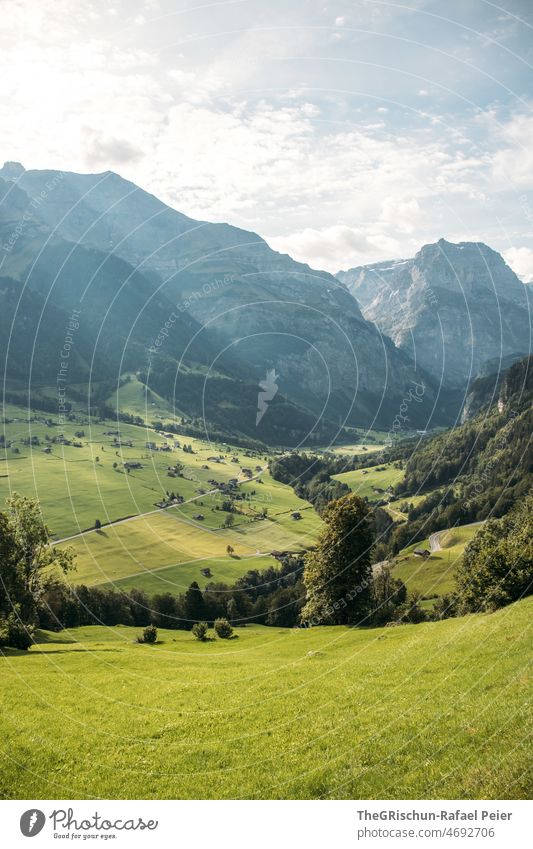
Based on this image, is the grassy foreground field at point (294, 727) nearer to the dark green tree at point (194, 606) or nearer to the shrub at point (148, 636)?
the shrub at point (148, 636)

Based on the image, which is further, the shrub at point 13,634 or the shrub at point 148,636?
the shrub at point 148,636

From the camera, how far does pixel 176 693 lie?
32875mm

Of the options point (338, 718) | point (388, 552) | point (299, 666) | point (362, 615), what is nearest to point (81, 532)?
point (388, 552)

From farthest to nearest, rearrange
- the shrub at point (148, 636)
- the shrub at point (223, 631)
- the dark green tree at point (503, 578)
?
the shrub at point (223, 631) < the shrub at point (148, 636) < the dark green tree at point (503, 578)

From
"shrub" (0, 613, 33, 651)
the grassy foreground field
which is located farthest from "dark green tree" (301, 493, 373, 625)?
"shrub" (0, 613, 33, 651)

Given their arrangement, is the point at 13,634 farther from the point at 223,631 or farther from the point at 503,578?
the point at 503,578

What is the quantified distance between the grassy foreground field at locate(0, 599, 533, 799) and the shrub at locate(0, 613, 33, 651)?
56.5 feet

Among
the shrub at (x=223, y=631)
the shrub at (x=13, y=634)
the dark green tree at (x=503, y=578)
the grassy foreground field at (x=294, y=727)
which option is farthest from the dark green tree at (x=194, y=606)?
the grassy foreground field at (x=294, y=727)

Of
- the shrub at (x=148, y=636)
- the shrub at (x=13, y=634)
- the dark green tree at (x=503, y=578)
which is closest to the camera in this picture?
the shrub at (x=13, y=634)

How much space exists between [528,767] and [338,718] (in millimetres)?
9336

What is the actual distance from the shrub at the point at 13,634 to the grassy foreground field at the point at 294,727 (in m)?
17.2

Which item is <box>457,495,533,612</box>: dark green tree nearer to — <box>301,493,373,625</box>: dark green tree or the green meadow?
<box>301,493,373,625</box>: dark green tree

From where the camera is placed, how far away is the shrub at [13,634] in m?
54.8
